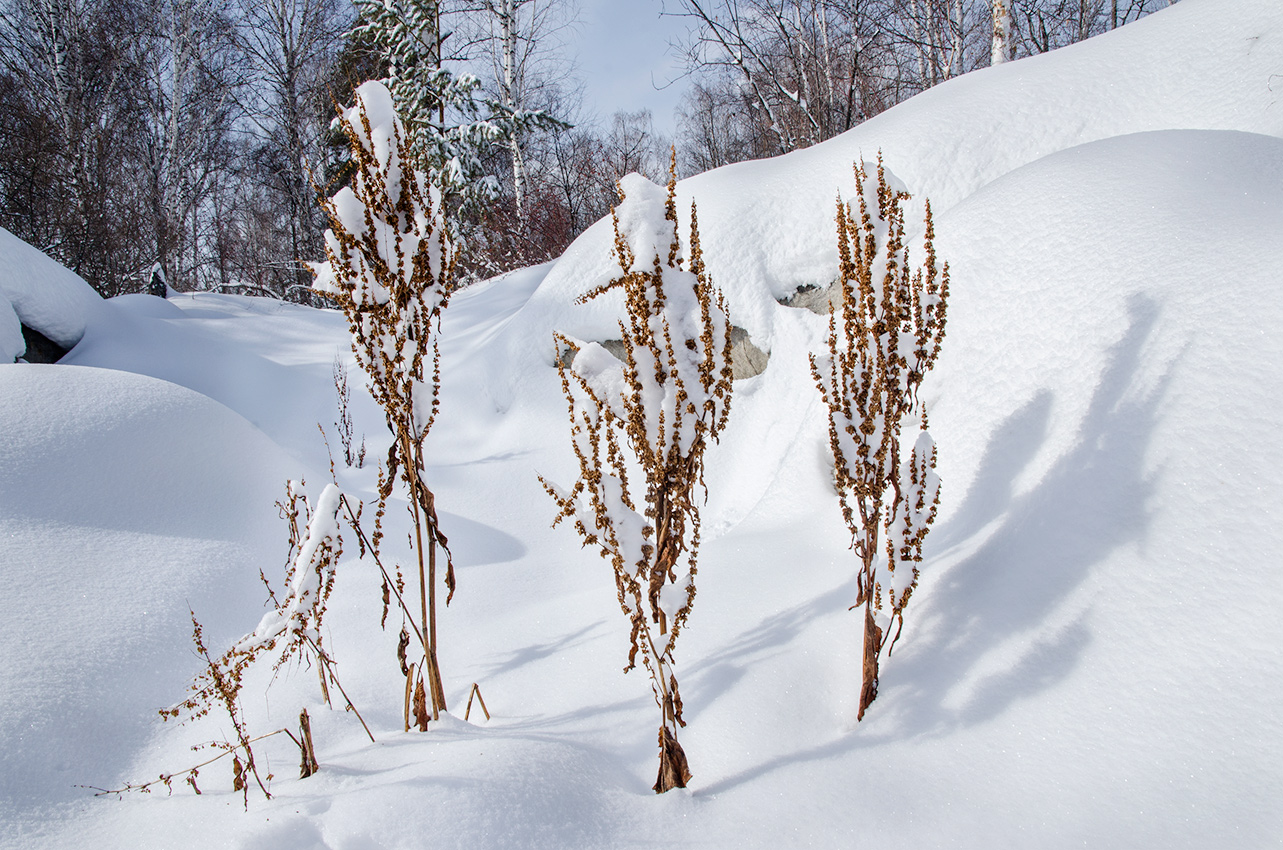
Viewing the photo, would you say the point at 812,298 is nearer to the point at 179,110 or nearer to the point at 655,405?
the point at 655,405

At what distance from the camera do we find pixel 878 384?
204 cm

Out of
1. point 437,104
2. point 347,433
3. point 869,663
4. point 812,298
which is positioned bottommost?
point 869,663

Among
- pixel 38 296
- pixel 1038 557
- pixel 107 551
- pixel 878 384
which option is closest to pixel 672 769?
pixel 878 384

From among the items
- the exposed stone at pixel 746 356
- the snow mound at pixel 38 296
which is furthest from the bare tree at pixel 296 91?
the exposed stone at pixel 746 356

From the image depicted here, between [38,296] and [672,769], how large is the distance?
8027 millimetres

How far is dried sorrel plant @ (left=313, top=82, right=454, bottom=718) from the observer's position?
210 cm

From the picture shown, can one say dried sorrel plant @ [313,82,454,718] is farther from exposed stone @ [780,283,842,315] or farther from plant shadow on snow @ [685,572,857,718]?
exposed stone @ [780,283,842,315]

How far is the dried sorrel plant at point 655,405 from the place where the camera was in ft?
5.79

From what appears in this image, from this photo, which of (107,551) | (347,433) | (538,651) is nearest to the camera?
(538,651)

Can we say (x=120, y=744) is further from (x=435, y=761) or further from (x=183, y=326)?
(x=183, y=326)

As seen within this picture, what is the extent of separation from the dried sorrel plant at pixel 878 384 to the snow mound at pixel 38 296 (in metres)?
7.41

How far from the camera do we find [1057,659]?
1.90 meters

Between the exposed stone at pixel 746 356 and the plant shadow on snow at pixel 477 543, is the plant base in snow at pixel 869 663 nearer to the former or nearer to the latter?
the plant shadow on snow at pixel 477 543

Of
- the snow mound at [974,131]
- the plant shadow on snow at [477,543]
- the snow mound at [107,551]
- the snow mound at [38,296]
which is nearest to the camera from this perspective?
the snow mound at [107,551]
